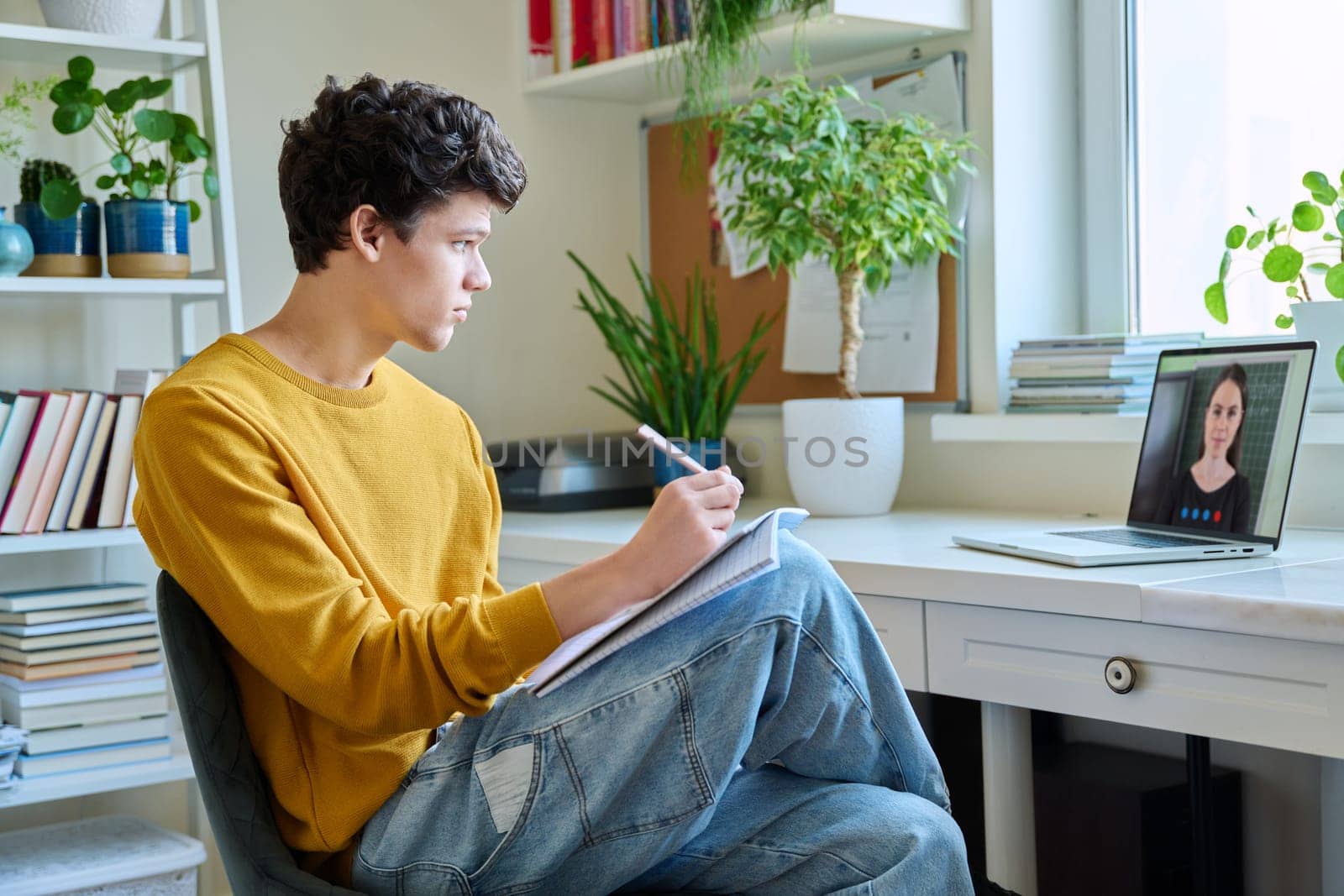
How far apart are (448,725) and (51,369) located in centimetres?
120

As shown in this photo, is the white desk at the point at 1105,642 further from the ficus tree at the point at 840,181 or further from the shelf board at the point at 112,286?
the shelf board at the point at 112,286

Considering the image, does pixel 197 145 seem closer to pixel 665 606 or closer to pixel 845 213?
pixel 845 213

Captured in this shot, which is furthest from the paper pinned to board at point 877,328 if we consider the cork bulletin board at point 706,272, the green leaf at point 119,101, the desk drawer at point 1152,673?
the green leaf at point 119,101

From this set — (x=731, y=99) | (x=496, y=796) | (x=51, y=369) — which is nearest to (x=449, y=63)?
(x=731, y=99)

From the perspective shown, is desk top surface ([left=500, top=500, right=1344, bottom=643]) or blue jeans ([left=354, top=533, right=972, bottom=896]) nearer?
blue jeans ([left=354, top=533, right=972, bottom=896])

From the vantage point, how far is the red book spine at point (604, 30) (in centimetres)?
246

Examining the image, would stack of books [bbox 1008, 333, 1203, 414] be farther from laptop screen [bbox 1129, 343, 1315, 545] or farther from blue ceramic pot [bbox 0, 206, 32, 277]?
blue ceramic pot [bbox 0, 206, 32, 277]

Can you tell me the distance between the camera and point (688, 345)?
8.03ft

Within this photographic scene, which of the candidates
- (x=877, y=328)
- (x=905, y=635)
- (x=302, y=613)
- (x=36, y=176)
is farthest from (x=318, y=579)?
(x=877, y=328)

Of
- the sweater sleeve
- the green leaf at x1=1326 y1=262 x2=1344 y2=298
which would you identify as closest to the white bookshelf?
the sweater sleeve

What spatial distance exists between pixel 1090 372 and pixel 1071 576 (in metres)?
0.63

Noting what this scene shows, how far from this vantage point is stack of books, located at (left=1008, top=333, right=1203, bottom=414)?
6.30 ft

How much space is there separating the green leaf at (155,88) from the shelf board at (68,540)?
24.0 inches

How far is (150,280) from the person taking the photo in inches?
77.4
